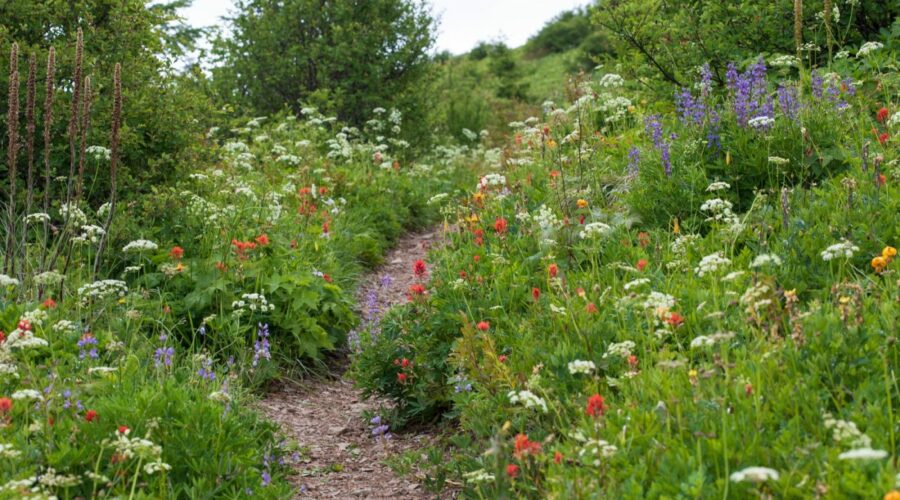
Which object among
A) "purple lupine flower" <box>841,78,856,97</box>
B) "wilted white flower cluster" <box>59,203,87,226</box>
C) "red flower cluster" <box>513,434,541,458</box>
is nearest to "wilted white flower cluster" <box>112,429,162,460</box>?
"red flower cluster" <box>513,434,541,458</box>

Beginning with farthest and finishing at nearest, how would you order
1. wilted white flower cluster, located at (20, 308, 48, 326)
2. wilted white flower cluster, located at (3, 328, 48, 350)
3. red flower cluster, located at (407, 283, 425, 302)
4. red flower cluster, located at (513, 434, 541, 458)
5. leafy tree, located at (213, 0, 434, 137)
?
leafy tree, located at (213, 0, 434, 137), red flower cluster, located at (407, 283, 425, 302), wilted white flower cluster, located at (20, 308, 48, 326), wilted white flower cluster, located at (3, 328, 48, 350), red flower cluster, located at (513, 434, 541, 458)

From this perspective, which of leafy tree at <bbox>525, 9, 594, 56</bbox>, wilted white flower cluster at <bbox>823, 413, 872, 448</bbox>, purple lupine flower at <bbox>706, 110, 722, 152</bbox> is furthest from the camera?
leafy tree at <bbox>525, 9, 594, 56</bbox>

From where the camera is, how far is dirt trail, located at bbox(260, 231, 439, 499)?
193 inches

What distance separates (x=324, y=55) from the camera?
539 inches

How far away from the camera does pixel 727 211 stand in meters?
4.76

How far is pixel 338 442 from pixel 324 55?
30.7 feet

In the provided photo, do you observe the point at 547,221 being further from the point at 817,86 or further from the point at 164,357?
the point at 164,357

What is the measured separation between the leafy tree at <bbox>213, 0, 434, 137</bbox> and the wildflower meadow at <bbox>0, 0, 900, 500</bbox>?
157 inches

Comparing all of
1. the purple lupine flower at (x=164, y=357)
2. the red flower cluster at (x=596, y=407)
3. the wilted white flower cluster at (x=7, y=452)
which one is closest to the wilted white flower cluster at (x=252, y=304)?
the purple lupine flower at (x=164, y=357)

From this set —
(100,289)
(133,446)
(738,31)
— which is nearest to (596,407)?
(133,446)

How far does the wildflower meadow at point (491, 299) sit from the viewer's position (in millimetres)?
3383

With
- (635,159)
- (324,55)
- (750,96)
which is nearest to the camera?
(750,96)

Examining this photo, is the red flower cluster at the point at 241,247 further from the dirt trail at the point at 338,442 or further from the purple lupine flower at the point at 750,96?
the purple lupine flower at the point at 750,96

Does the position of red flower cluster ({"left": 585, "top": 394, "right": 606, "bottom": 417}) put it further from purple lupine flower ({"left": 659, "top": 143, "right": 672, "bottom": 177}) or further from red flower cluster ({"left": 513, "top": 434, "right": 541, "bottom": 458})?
purple lupine flower ({"left": 659, "top": 143, "right": 672, "bottom": 177})
